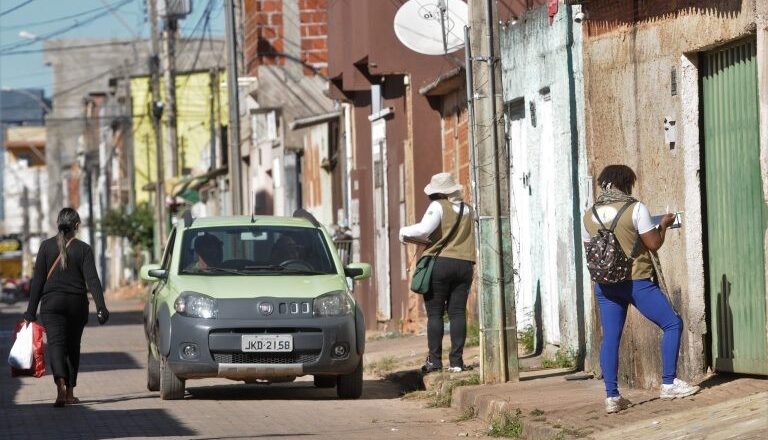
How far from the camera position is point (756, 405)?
922 cm

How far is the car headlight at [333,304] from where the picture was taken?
44.4 ft

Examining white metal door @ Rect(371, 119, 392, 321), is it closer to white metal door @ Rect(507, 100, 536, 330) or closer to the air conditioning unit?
white metal door @ Rect(507, 100, 536, 330)

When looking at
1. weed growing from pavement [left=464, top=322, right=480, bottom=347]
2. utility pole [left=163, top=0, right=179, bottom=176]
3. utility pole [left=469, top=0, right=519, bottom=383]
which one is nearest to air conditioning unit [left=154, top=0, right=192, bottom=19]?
utility pole [left=163, top=0, right=179, bottom=176]

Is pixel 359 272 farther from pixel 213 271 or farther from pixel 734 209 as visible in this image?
pixel 734 209

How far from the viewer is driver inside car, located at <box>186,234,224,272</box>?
46.3ft

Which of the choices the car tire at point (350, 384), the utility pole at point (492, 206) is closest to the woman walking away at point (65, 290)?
Result: the car tire at point (350, 384)

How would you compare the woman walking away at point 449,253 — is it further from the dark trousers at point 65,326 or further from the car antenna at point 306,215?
the dark trousers at point 65,326

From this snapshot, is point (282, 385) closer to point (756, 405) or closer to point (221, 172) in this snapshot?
point (756, 405)

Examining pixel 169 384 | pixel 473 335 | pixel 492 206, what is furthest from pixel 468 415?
pixel 473 335

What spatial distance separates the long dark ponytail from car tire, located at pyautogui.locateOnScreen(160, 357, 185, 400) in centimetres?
125

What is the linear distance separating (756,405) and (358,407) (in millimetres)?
4686

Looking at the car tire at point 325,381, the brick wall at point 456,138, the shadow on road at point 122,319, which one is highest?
the brick wall at point 456,138

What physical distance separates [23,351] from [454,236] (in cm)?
384

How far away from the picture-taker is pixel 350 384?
1384cm
